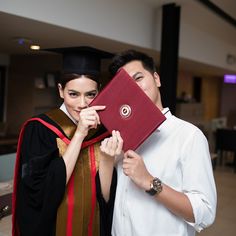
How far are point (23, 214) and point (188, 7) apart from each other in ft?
11.9

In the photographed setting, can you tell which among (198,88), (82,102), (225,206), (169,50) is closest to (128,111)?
(82,102)

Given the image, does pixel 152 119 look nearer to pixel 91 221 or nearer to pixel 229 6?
pixel 91 221

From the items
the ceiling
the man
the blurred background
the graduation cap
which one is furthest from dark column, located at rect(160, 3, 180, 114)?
the man

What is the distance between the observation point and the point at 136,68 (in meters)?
1.06

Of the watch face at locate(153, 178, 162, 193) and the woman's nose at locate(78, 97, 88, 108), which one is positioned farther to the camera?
the woman's nose at locate(78, 97, 88, 108)

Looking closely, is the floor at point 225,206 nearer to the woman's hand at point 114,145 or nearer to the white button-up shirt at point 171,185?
the white button-up shirt at point 171,185

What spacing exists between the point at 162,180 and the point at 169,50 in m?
3.03

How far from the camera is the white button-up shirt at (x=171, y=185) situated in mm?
940

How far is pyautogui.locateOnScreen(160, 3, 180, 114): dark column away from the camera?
3.73 metres

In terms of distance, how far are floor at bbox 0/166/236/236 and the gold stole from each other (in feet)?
2.37

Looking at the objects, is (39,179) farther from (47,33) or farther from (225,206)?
(225,206)

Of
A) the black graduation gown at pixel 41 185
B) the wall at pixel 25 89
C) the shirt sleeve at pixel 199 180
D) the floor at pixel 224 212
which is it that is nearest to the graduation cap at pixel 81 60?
the black graduation gown at pixel 41 185

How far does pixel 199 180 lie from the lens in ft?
3.06

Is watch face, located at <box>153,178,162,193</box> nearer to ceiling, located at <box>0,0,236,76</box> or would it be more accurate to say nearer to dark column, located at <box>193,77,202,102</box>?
ceiling, located at <box>0,0,236,76</box>
